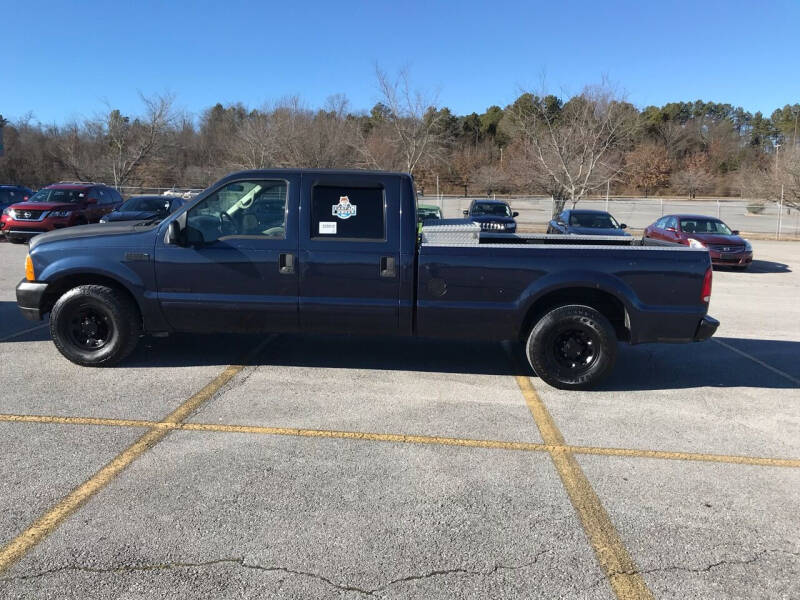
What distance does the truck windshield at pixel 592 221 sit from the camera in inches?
664

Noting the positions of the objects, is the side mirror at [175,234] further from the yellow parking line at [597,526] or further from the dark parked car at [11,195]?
the dark parked car at [11,195]

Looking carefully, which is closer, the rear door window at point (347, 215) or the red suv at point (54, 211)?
the rear door window at point (347, 215)

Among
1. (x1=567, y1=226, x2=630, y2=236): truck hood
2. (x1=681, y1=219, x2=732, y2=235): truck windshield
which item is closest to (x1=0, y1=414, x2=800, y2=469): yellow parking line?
(x1=567, y1=226, x2=630, y2=236): truck hood

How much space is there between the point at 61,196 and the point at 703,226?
1855cm

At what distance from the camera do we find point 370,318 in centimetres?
561

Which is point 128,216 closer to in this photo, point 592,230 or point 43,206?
point 43,206

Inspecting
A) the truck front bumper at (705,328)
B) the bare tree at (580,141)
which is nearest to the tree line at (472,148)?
the bare tree at (580,141)

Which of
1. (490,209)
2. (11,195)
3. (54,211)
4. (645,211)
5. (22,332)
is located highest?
(645,211)

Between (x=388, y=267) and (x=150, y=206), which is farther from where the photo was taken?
(x=150, y=206)

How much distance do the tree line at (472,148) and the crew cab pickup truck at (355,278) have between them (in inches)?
862

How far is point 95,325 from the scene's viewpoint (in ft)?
19.2

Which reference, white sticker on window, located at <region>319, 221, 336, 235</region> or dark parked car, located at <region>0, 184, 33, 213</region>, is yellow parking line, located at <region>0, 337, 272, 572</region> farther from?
dark parked car, located at <region>0, 184, 33, 213</region>

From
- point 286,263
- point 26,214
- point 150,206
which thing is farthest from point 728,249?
point 26,214

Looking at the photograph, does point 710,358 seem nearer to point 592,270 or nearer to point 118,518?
point 592,270
